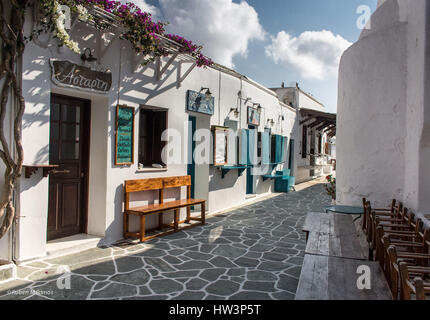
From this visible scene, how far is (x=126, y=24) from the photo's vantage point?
17.0 ft

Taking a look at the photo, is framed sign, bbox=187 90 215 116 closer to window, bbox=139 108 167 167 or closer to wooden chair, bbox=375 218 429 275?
window, bbox=139 108 167 167

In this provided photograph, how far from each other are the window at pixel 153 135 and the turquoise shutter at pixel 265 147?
5295 millimetres

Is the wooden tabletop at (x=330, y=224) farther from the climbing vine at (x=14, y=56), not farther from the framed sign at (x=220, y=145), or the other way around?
the climbing vine at (x=14, y=56)

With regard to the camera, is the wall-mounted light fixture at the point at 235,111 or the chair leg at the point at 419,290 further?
the wall-mounted light fixture at the point at 235,111

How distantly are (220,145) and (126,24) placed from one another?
4.17 metres

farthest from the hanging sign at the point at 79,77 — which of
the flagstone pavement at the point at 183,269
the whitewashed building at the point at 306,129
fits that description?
the whitewashed building at the point at 306,129

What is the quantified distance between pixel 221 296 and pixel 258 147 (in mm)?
8199

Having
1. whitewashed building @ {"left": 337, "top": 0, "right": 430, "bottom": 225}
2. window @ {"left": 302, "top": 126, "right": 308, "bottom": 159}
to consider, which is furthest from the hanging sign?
window @ {"left": 302, "top": 126, "right": 308, "bottom": 159}

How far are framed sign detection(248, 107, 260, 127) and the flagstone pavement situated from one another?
4482mm

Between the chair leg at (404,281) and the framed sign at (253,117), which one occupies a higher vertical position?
the framed sign at (253,117)

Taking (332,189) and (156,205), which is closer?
(156,205)

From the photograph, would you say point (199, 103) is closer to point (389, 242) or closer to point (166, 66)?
→ point (166, 66)

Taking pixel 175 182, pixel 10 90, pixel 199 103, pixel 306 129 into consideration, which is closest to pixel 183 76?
pixel 199 103

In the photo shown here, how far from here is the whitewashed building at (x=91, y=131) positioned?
14.8 feet
